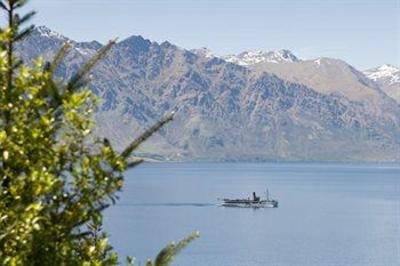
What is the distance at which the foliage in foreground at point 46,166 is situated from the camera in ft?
39.0

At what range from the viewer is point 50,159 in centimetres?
1225

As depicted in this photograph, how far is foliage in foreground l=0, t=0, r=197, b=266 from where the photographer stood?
11.9m

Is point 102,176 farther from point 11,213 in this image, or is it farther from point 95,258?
point 95,258

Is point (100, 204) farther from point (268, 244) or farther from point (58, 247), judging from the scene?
point (268, 244)

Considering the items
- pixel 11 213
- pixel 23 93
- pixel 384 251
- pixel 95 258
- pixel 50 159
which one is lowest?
pixel 384 251

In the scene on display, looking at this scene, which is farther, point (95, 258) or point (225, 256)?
point (225, 256)

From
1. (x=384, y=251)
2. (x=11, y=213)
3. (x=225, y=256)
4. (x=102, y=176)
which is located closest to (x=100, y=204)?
(x=102, y=176)

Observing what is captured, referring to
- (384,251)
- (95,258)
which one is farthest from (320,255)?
(95,258)

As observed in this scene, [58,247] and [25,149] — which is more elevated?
[25,149]

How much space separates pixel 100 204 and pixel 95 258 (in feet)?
7.05

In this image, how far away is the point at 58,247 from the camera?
1253 centimetres

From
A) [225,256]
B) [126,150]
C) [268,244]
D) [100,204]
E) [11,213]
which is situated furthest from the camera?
[268,244]

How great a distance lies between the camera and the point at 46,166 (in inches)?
481

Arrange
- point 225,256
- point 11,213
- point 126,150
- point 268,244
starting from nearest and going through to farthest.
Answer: point 11,213 → point 126,150 → point 225,256 → point 268,244
